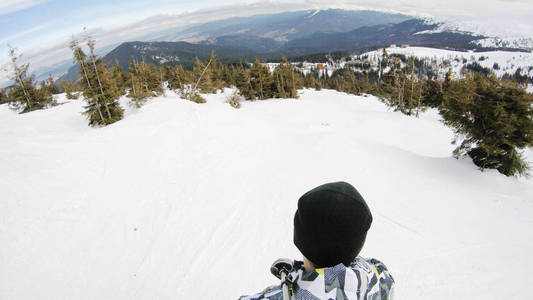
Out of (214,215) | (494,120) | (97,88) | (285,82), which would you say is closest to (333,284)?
(214,215)

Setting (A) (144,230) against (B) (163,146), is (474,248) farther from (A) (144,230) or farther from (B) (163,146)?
(B) (163,146)

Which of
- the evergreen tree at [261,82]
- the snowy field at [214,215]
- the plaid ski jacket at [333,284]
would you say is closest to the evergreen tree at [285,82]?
the evergreen tree at [261,82]

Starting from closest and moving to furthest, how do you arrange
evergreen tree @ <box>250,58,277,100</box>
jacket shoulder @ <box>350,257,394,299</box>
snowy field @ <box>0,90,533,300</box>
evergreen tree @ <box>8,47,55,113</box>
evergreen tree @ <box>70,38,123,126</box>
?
jacket shoulder @ <box>350,257,394,299</box> < snowy field @ <box>0,90,533,300</box> < evergreen tree @ <box>70,38,123,126</box> < evergreen tree @ <box>8,47,55,113</box> < evergreen tree @ <box>250,58,277,100</box>

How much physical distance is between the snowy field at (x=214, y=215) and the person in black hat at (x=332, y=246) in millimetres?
3781

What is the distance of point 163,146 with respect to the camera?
10672 mm

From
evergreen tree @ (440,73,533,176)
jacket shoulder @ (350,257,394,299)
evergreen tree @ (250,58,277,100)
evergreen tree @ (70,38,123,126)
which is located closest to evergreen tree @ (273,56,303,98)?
evergreen tree @ (250,58,277,100)

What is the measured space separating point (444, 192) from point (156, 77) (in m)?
39.4

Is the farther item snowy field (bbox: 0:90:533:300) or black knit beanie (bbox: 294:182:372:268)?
snowy field (bbox: 0:90:533:300)

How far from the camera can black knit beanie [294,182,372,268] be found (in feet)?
4.55

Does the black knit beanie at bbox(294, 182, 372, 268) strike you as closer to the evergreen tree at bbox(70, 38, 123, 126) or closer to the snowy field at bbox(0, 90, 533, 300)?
the snowy field at bbox(0, 90, 533, 300)

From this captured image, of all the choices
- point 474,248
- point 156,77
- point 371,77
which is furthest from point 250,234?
point 371,77

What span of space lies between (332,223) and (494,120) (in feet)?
42.5

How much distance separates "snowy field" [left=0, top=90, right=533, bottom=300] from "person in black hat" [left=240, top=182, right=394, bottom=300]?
378 cm

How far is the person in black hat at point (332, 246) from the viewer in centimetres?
136
